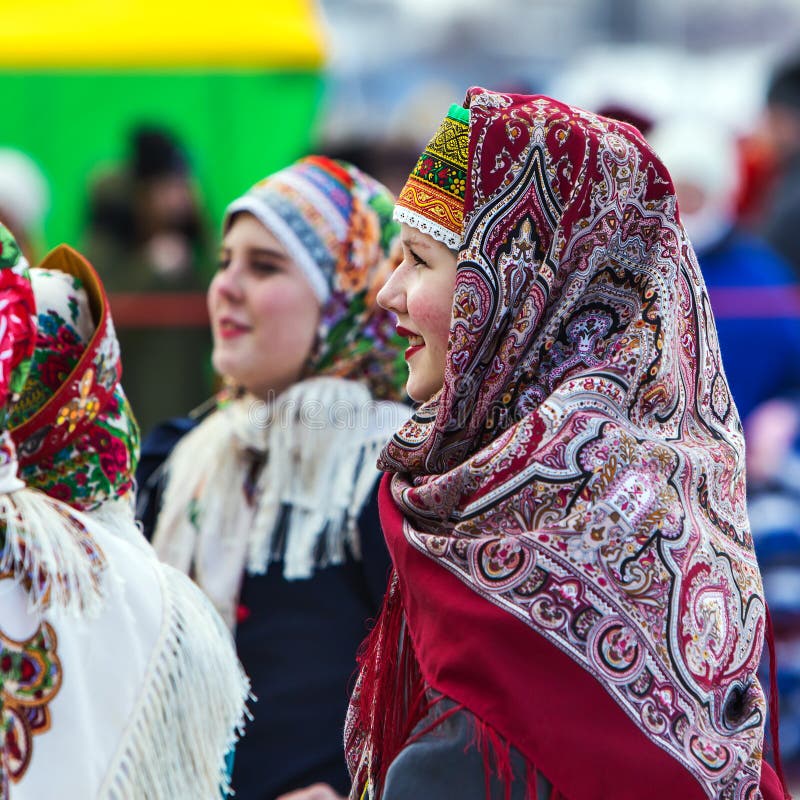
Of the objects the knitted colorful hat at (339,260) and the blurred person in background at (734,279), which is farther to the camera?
the blurred person in background at (734,279)

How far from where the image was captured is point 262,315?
3.48m

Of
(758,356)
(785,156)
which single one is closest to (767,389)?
(758,356)

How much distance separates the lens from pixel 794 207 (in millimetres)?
6555

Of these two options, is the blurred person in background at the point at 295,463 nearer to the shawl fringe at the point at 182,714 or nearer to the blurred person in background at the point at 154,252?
the shawl fringe at the point at 182,714

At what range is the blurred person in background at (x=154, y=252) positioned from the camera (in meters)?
6.65

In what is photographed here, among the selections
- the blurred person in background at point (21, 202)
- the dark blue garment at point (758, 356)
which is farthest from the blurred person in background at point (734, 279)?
the blurred person in background at point (21, 202)

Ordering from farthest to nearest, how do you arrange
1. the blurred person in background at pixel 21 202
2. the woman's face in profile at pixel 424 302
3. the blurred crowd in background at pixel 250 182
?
the blurred person in background at pixel 21 202 → the blurred crowd in background at pixel 250 182 → the woman's face in profile at pixel 424 302

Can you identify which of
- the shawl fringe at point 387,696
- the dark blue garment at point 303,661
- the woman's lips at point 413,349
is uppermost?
the woman's lips at point 413,349

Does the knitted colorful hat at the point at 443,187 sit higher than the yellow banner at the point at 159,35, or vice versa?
the knitted colorful hat at the point at 443,187

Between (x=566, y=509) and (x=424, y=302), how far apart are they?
448mm

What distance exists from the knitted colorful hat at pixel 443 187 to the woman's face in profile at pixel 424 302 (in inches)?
0.8

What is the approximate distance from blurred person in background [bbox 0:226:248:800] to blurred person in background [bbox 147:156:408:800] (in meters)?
0.42

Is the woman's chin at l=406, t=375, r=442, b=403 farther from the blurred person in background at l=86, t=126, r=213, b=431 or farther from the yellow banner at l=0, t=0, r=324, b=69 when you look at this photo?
the yellow banner at l=0, t=0, r=324, b=69

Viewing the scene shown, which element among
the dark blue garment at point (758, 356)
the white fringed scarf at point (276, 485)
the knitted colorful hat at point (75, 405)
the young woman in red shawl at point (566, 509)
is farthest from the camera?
the dark blue garment at point (758, 356)
